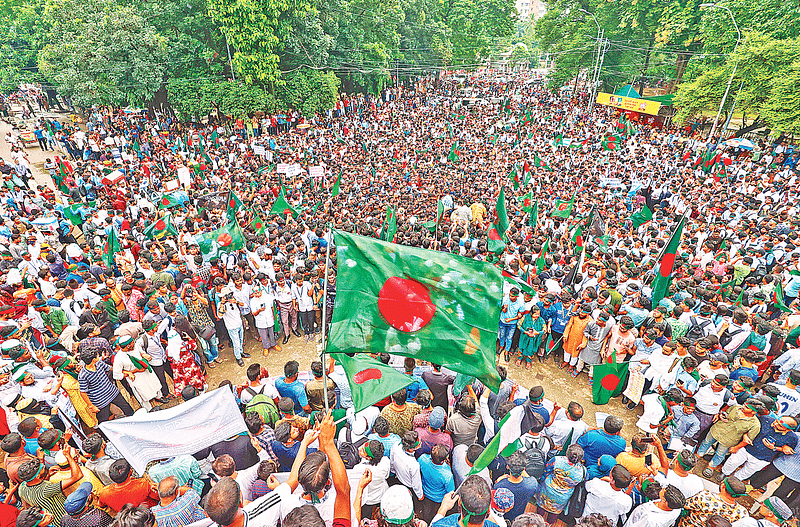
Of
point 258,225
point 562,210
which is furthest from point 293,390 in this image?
point 562,210

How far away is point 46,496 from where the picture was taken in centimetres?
345

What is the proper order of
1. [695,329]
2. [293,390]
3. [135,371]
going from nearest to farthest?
[293,390] < [135,371] < [695,329]

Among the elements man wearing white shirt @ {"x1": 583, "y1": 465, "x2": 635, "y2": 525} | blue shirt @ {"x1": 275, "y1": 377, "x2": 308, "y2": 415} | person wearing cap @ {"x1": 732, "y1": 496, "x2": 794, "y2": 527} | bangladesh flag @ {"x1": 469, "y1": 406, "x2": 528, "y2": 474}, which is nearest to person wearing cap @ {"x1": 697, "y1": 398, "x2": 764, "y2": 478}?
person wearing cap @ {"x1": 732, "y1": 496, "x2": 794, "y2": 527}

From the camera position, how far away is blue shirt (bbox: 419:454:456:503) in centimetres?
359

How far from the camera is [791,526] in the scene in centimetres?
390

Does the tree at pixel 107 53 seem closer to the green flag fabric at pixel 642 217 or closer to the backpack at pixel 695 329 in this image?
the green flag fabric at pixel 642 217

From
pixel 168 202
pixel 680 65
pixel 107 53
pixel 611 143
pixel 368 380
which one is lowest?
pixel 168 202

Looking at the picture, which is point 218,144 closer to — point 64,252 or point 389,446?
point 64,252

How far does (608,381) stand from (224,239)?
750 centimetres

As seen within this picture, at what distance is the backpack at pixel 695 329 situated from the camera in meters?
6.26

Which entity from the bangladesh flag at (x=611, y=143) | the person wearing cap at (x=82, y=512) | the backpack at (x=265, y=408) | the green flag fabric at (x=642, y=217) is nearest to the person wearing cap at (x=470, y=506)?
the backpack at (x=265, y=408)

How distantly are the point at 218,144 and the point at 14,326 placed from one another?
1503 cm

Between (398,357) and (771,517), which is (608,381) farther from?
(398,357)

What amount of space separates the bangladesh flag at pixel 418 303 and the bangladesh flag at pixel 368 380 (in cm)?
35
